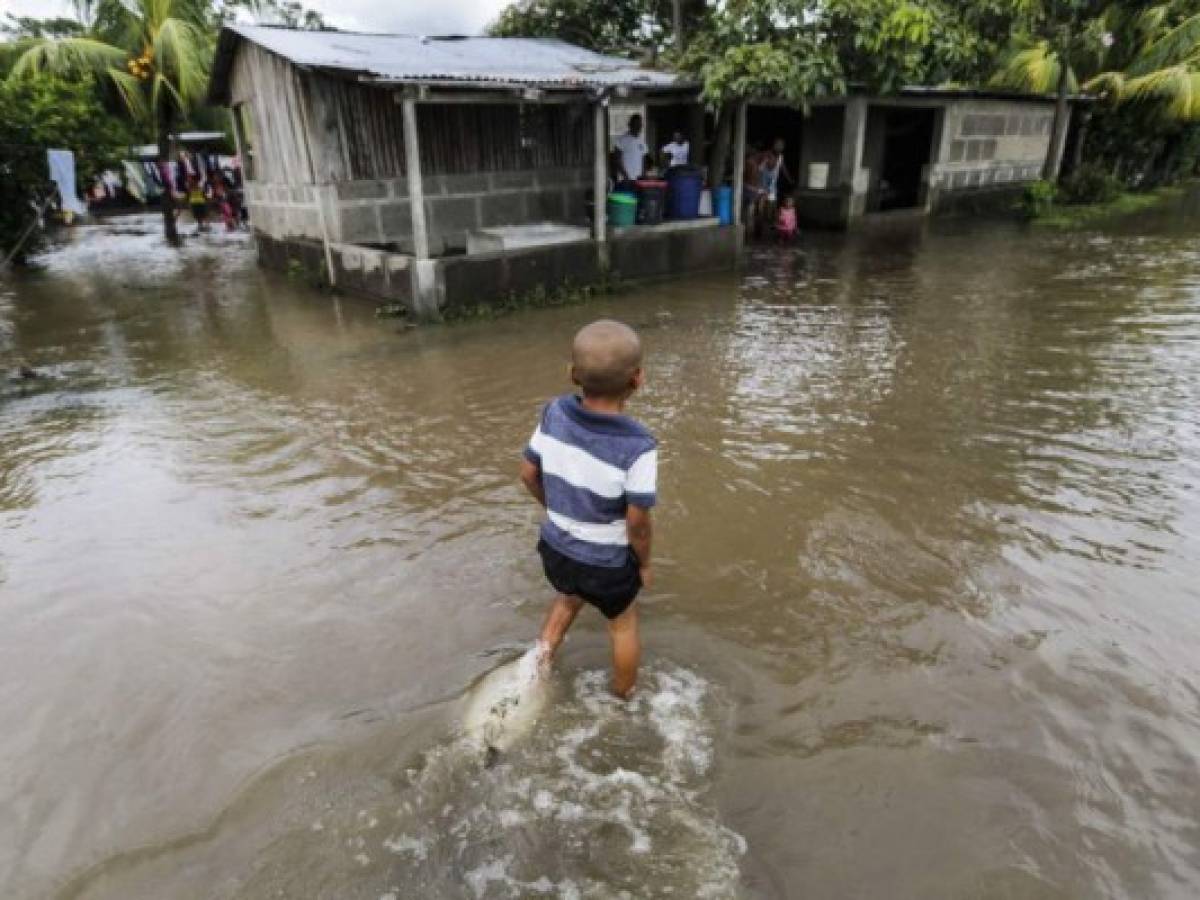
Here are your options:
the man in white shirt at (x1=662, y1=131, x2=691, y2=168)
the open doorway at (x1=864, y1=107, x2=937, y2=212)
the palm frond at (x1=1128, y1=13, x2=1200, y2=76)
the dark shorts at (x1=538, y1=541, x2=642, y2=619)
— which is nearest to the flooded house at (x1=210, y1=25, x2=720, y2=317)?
the man in white shirt at (x1=662, y1=131, x2=691, y2=168)

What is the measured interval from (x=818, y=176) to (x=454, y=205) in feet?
29.6

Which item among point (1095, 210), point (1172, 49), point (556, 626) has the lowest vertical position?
point (1095, 210)

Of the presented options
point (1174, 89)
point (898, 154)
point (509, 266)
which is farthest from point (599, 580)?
point (1174, 89)

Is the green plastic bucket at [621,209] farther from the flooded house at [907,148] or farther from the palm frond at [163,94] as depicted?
the palm frond at [163,94]

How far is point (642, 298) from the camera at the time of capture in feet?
36.1

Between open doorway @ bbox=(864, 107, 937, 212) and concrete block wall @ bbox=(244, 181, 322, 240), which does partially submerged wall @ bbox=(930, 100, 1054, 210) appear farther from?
concrete block wall @ bbox=(244, 181, 322, 240)

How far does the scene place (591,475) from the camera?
274cm

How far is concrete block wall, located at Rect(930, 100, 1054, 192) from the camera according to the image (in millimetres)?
18875

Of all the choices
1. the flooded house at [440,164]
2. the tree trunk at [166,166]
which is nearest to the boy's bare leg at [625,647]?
the flooded house at [440,164]

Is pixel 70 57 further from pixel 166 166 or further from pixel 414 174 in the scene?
pixel 414 174

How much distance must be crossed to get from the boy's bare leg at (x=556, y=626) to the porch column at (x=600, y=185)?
8.81m

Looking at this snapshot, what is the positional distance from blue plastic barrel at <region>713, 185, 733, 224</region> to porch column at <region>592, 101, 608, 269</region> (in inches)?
84.1

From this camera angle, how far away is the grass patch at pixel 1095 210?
17814 millimetres

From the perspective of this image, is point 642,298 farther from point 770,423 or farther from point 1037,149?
point 1037,149
